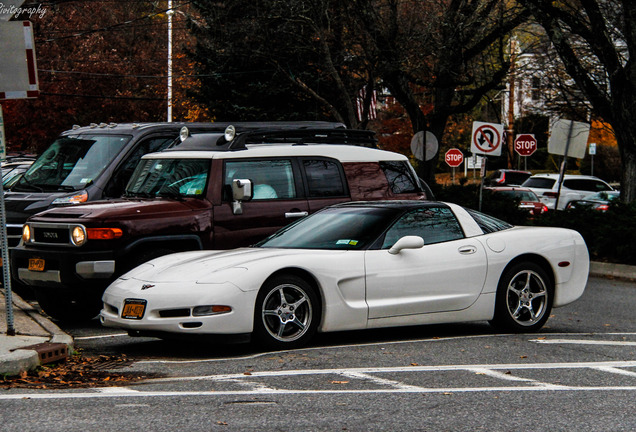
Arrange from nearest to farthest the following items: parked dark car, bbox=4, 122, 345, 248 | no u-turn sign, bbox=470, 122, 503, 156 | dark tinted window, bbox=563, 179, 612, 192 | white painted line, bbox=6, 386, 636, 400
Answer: white painted line, bbox=6, 386, 636, 400 → parked dark car, bbox=4, 122, 345, 248 → no u-turn sign, bbox=470, 122, 503, 156 → dark tinted window, bbox=563, 179, 612, 192

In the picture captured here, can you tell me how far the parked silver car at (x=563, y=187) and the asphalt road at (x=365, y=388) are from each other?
88.4 ft

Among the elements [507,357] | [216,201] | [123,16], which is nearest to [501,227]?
[507,357]

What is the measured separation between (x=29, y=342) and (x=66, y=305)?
287cm

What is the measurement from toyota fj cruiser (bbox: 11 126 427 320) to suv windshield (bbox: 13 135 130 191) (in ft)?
6.33

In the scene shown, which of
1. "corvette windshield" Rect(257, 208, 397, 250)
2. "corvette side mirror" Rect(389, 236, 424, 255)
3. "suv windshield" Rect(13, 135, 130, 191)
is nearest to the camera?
"corvette side mirror" Rect(389, 236, 424, 255)

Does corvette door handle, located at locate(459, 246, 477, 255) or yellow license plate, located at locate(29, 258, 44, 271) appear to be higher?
corvette door handle, located at locate(459, 246, 477, 255)

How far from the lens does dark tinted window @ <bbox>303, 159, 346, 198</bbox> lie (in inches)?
471

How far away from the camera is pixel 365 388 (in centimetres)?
687

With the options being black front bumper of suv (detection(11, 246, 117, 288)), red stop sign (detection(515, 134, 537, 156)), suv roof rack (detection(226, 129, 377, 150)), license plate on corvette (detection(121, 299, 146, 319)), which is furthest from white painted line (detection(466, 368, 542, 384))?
red stop sign (detection(515, 134, 537, 156))

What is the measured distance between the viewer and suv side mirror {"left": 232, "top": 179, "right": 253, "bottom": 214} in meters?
10.8

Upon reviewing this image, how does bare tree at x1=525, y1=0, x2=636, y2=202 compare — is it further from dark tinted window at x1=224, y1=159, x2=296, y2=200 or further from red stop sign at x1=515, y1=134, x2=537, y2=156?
red stop sign at x1=515, y1=134, x2=537, y2=156

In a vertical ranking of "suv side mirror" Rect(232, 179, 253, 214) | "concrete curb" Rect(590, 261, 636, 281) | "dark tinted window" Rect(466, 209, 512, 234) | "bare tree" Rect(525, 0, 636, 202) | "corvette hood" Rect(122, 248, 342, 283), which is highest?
"bare tree" Rect(525, 0, 636, 202)

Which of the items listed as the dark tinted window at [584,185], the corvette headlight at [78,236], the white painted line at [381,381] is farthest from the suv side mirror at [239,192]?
the dark tinted window at [584,185]

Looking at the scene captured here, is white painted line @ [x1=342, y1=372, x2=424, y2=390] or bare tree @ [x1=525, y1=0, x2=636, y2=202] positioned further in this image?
bare tree @ [x1=525, y1=0, x2=636, y2=202]
